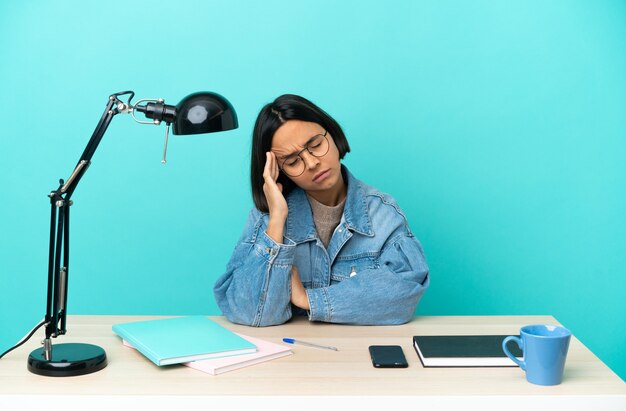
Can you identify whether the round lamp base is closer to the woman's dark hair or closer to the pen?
the pen

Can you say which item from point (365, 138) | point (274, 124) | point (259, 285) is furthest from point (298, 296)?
point (365, 138)

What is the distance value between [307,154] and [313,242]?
272 mm

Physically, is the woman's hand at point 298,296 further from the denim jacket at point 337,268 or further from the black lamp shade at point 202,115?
the black lamp shade at point 202,115

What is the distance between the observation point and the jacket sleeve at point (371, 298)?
2.08 metres

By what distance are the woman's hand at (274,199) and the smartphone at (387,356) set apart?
0.52m

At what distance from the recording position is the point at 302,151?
2.35 meters

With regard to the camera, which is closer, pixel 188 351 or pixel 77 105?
pixel 188 351

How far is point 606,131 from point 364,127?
40.6 inches

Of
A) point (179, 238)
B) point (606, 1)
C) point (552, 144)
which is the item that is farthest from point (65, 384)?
point (606, 1)

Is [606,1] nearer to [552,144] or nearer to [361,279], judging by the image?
[552,144]

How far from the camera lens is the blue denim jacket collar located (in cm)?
237

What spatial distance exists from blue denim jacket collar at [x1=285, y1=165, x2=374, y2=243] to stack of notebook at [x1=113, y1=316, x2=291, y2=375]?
52 cm

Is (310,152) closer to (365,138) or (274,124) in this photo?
(274,124)

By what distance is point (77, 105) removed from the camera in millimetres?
3453
